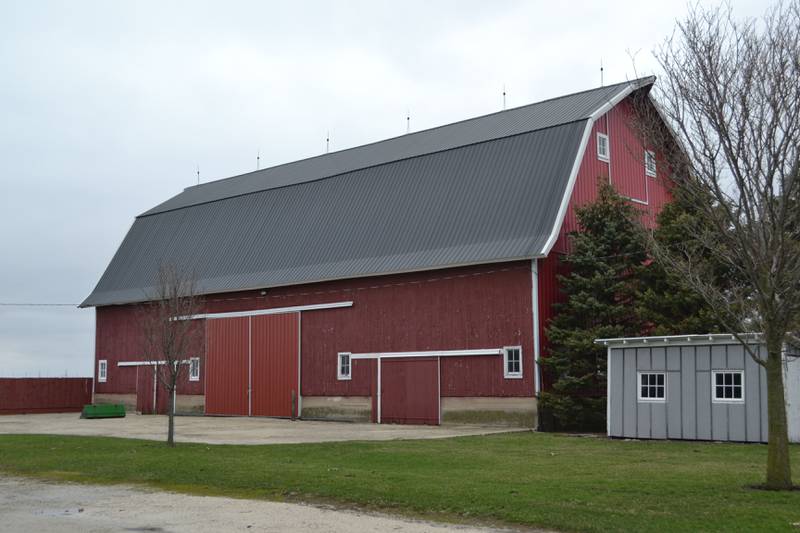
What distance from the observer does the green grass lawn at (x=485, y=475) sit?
10898 mm

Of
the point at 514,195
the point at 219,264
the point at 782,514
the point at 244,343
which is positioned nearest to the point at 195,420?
the point at 244,343

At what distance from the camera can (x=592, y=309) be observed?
82.6 ft

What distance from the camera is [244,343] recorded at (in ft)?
114

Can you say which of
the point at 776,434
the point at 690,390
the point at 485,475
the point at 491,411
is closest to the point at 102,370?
the point at 491,411

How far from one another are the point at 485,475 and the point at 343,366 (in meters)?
17.4

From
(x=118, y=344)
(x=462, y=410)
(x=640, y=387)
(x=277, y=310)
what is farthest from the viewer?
(x=118, y=344)

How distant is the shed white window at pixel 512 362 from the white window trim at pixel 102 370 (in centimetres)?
2309

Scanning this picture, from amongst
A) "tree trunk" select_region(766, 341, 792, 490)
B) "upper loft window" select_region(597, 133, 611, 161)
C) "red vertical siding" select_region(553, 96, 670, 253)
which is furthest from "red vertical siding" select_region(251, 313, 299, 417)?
"tree trunk" select_region(766, 341, 792, 490)

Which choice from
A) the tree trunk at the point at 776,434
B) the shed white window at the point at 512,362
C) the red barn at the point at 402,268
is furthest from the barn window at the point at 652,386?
the tree trunk at the point at 776,434

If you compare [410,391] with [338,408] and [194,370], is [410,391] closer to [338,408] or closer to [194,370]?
Answer: [338,408]

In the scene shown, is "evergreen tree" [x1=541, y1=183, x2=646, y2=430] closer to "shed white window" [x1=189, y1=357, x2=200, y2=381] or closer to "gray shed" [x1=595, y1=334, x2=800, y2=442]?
"gray shed" [x1=595, y1=334, x2=800, y2=442]

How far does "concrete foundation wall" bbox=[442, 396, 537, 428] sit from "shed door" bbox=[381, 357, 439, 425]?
605mm

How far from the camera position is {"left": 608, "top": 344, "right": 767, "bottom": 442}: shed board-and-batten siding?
20.1 m

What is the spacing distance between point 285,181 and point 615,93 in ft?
50.3
